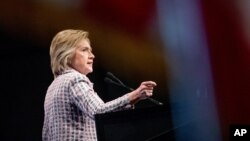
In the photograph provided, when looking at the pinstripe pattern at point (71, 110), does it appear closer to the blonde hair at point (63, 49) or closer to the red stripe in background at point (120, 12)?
the blonde hair at point (63, 49)

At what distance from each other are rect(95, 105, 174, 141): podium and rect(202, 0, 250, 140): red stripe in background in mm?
1272

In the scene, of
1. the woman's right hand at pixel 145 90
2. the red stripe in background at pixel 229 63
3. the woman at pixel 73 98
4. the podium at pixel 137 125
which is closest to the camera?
the podium at pixel 137 125

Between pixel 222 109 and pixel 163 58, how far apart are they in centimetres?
53

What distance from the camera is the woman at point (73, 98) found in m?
1.39

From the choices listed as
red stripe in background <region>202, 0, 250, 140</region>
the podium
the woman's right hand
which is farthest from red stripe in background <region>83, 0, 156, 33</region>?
the podium

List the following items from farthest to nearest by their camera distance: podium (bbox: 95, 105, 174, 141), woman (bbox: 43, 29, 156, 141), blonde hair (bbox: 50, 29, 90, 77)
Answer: blonde hair (bbox: 50, 29, 90, 77) → woman (bbox: 43, 29, 156, 141) → podium (bbox: 95, 105, 174, 141)

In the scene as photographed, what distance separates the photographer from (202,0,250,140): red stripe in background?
2.42 meters

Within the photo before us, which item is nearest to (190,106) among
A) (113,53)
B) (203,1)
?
(203,1)

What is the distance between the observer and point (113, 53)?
2850mm

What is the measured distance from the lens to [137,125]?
119 cm

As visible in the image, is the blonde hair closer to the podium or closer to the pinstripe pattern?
the pinstripe pattern

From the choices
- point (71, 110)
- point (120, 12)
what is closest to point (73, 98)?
point (71, 110)

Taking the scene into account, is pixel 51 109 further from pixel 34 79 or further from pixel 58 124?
pixel 34 79

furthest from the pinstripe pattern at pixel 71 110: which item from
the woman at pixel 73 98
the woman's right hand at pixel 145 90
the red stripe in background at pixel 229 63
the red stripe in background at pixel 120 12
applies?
the red stripe in background at pixel 120 12
